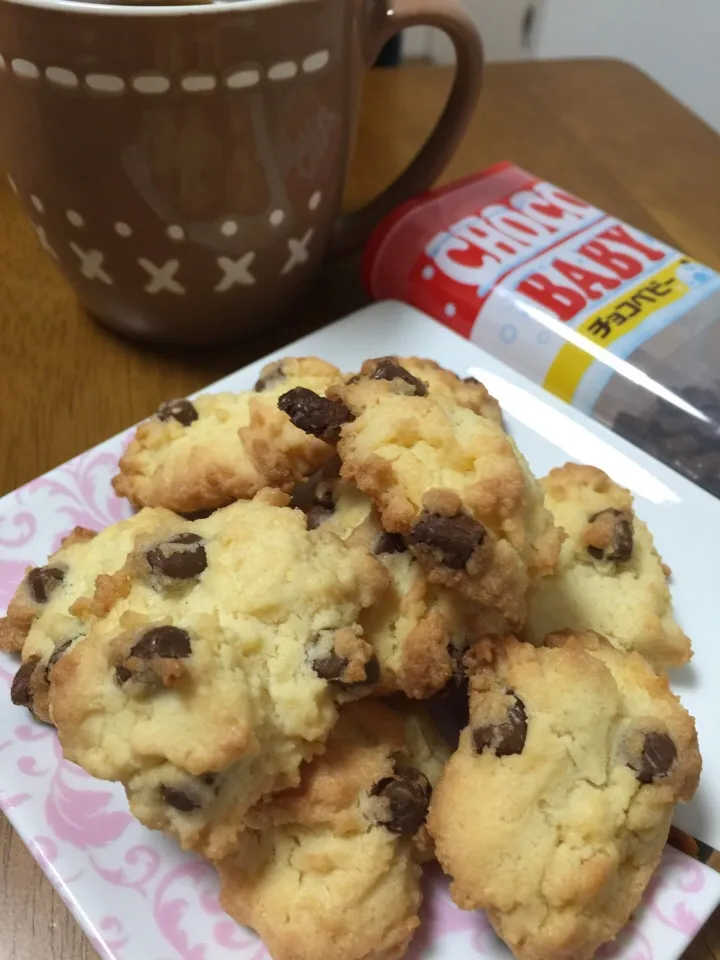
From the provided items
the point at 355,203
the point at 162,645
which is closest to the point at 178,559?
the point at 162,645

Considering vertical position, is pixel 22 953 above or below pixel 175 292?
below

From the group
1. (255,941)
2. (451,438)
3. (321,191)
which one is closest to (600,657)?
(451,438)

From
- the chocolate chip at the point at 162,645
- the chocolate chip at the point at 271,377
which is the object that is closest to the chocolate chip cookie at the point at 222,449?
the chocolate chip at the point at 271,377

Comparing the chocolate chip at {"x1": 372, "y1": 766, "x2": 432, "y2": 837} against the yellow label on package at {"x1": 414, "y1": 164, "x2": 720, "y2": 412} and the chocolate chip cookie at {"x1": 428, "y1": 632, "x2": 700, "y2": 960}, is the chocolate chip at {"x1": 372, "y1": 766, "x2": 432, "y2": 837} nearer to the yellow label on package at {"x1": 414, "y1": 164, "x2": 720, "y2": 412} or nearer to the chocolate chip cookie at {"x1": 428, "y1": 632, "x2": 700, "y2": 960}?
the chocolate chip cookie at {"x1": 428, "y1": 632, "x2": 700, "y2": 960}

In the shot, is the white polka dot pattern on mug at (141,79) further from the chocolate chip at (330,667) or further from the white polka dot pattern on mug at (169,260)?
the chocolate chip at (330,667)

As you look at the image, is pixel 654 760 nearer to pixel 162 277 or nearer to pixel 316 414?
pixel 316 414

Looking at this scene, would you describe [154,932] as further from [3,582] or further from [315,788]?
[3,582]

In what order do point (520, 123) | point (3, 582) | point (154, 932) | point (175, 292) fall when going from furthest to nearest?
1. point (520, 123)
2. point (175, 292)
3. point (3, 582)
4. point (154, 932)
